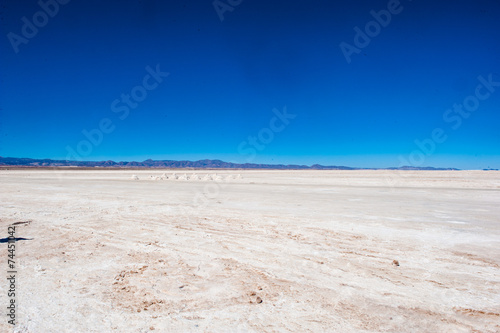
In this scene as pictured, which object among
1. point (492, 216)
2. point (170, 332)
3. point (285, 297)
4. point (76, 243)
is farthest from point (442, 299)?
point (492, 216)

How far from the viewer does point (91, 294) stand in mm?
3766

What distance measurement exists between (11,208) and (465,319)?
13.6 metres

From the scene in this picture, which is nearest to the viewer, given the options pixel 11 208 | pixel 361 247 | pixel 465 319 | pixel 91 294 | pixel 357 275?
pixel 465 319

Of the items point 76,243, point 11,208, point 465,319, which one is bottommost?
point 465,319

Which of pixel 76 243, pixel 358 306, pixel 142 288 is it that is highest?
pixel 76 243

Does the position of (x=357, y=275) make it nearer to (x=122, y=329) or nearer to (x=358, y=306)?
(x=358, y=306)

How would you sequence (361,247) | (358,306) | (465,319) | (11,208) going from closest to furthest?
(465,319), (358,306), (361,247), (11,208)

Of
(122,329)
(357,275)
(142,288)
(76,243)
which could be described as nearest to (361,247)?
(357,275)

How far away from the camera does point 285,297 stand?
372 centimetres

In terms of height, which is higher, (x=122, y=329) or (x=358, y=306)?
(x=122, y=329)

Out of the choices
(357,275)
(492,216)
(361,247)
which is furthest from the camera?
(492,216)

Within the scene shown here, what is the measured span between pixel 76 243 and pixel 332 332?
5.54 m

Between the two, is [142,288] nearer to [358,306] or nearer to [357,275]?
[358,306]

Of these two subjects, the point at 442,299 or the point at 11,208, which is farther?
the point at 11,208
